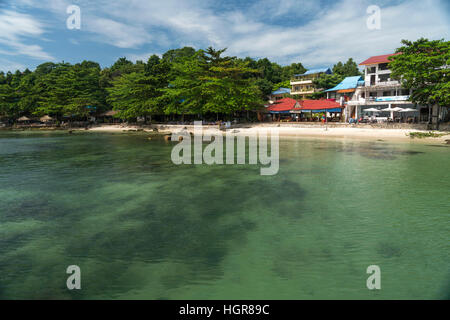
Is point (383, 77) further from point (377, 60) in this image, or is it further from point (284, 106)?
point (284, 106)

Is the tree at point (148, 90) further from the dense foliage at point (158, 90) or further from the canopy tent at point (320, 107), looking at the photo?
the canopy tent at point (320, 107)

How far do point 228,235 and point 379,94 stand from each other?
45966 mm

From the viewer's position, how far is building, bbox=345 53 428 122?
4003 cm

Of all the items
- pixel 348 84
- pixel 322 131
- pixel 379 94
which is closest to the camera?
pixel 322 131

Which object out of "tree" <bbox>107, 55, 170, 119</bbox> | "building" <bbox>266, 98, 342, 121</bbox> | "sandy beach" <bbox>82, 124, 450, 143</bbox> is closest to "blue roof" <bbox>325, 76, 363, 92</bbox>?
"building" <bbox>266, 98, 342, 121</bbox>

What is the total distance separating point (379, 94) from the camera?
43.5 meters

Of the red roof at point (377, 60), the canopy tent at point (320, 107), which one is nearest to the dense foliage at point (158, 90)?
the canopy tent at point (320, 107)

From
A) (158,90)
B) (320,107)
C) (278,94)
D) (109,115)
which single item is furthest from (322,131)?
(109,115)

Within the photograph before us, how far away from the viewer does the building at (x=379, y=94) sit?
40031 millimetres

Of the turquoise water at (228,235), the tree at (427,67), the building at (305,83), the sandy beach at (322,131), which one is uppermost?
the building at (305,83)

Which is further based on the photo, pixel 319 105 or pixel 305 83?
pixel 305 83

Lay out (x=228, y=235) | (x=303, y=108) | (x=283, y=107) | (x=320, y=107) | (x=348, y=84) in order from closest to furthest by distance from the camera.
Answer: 1. (x=228, y=235)
2. (x=320, y=107)
3. (x=303, y=108)
4. (x=283, y=107)
5. (x=348, y=84)

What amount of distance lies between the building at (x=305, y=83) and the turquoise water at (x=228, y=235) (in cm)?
4902

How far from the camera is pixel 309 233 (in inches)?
286
